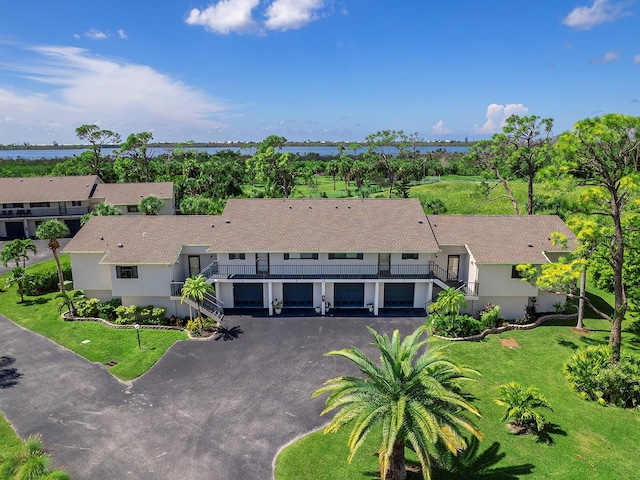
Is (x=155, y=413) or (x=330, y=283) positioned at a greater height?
(x=330, y=283)

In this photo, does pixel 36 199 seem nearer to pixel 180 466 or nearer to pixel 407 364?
pixel 180 466

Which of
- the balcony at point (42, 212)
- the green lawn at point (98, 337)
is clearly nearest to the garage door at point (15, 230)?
the balcony at point (42, 212)

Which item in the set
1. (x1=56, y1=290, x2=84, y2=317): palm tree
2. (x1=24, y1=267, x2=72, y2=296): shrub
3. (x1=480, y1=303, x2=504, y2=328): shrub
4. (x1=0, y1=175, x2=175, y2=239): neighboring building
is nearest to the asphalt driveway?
(x1=56, y1=290, x2=84, y2=317): palm tree

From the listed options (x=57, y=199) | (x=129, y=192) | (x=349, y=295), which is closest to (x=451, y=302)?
(x=349, y=295)

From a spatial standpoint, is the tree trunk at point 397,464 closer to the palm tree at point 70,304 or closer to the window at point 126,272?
the window at point 126,272

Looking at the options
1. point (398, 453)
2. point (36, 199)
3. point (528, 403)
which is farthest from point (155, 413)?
point (36, 199)
